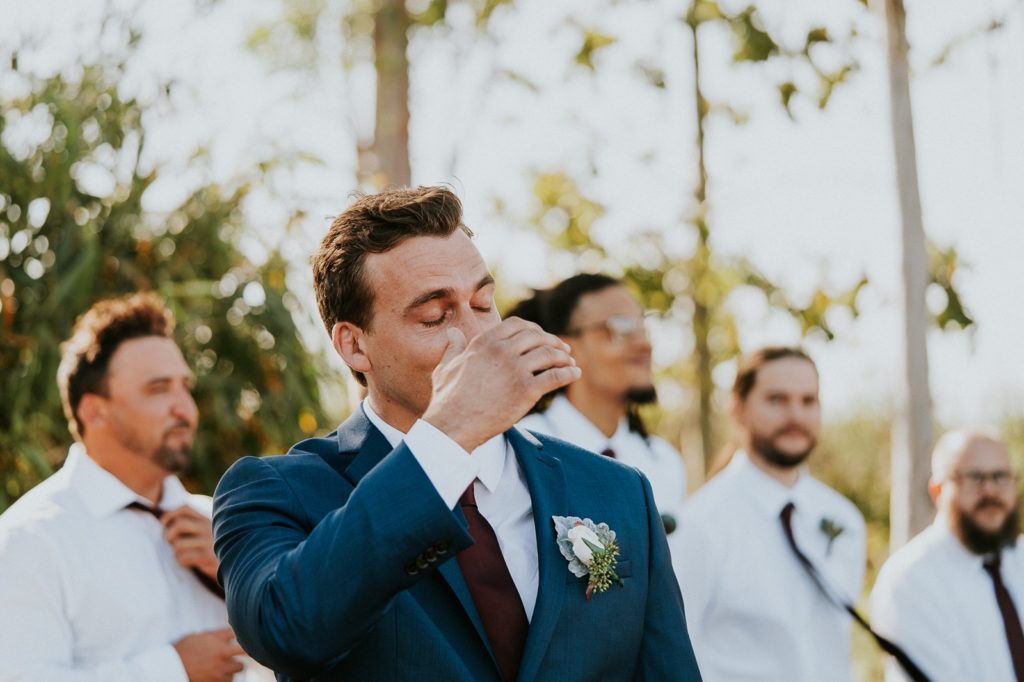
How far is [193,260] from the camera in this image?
23.6 ft

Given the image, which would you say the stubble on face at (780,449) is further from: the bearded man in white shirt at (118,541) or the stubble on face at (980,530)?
the bearded man in white shirt at (118,541)

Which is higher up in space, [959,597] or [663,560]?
[663,560]

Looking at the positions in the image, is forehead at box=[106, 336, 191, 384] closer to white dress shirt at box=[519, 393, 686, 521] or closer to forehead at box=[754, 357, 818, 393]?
white dress shirt at box=[519, 393, 686, 521]

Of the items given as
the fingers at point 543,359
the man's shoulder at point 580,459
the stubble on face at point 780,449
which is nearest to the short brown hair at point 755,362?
the stubble on face at point 780,449

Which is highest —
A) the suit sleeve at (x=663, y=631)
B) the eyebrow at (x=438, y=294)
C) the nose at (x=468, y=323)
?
the eyebrow at (x=438, y=294)

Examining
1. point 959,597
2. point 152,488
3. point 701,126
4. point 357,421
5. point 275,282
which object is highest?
point 701,126

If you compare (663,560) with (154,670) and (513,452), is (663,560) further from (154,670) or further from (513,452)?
(154,670)

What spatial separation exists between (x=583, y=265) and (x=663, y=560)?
7844mm

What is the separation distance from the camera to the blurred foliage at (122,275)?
21.0 feet

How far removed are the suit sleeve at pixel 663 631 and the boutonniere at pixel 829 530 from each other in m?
3.15

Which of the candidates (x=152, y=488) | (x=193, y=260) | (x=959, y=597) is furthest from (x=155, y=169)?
(x=959, y=597)

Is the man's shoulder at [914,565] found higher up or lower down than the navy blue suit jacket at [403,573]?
lower down

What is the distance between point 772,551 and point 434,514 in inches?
139

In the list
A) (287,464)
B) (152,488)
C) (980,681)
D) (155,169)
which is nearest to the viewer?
(287,464)
